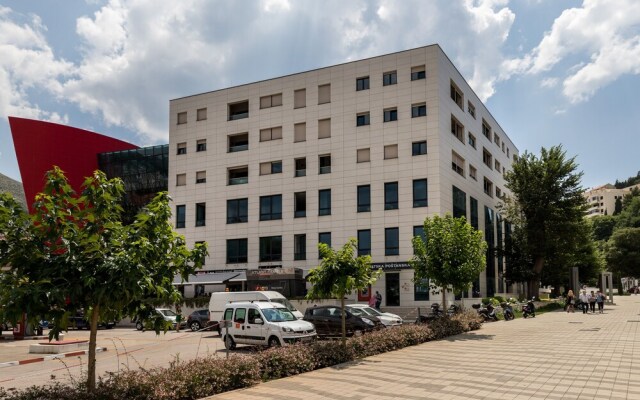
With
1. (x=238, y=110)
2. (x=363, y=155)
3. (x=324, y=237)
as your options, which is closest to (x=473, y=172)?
(x=363, y=155)

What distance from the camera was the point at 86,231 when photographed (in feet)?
27.9

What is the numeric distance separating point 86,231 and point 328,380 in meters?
6.30

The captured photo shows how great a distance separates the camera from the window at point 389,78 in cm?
3947

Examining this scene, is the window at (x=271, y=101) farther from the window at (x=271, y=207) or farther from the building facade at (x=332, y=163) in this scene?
the window at (x=271, y=207)

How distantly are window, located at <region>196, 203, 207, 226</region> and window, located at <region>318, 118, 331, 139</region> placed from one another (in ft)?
40.5

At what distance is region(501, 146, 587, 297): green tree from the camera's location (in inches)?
1773

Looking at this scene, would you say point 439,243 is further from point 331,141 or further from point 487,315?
point 331,141

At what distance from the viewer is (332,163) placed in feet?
133

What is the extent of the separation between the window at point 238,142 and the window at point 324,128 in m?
6.93

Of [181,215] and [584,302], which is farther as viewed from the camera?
[181,215]

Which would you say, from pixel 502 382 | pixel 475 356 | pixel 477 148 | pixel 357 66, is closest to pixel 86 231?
pixel 502 382

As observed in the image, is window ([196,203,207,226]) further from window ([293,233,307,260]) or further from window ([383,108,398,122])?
window ([383,108,398,122])

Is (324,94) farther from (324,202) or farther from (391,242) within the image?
(391,242)

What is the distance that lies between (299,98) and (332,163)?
6.42m
